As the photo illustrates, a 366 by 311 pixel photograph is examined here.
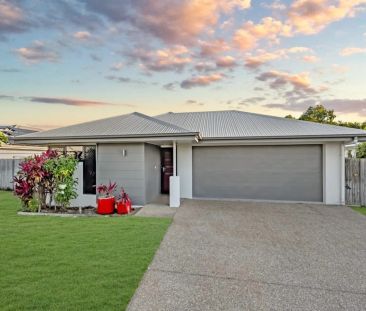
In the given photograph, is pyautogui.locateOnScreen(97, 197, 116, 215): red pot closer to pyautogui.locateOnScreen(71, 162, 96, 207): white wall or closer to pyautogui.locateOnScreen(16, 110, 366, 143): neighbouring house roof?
pyautogui.locateOnScreen(71, 162, 96, 207): white wall

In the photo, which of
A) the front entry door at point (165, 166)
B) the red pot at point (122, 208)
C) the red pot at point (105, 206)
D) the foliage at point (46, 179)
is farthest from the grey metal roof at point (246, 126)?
the foliage at point (46, 179)

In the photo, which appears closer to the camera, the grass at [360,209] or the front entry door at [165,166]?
the grass at [360,209]

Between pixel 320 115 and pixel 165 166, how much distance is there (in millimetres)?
23728

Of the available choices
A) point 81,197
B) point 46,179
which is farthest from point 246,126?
point 46,179

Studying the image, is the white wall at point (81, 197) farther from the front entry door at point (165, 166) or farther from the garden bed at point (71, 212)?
the front entry door at point (165, 166)

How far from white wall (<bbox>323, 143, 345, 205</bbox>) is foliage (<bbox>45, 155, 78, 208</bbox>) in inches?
366

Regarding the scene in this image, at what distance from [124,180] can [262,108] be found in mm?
12066

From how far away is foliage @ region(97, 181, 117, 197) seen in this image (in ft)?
26.5

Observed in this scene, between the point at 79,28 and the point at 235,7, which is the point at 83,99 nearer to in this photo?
the point at 79,28

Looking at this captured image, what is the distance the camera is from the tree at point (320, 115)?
27828 mm

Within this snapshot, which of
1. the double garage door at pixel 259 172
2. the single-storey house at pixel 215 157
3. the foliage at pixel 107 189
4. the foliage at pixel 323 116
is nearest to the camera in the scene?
the foliage at pixel 107 189

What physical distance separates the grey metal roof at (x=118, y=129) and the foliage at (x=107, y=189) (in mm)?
1732

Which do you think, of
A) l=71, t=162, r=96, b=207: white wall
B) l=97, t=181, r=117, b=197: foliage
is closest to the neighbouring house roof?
l=71, t=162, r=96, b=207: white wall

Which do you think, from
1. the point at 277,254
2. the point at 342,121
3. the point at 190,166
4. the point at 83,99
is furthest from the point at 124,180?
the point at 342,121
